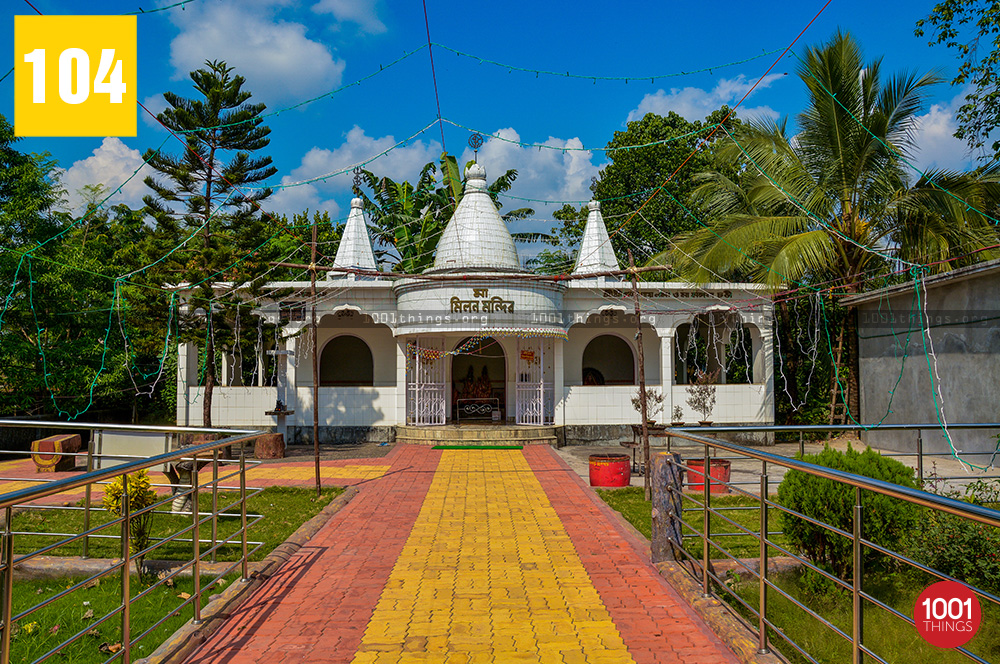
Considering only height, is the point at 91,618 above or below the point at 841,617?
above

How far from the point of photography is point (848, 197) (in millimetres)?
15695

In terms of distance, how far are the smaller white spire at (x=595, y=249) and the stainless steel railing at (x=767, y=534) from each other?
1318cm

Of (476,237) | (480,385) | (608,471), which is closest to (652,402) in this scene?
(480,385)

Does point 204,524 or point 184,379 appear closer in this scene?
point 204,524

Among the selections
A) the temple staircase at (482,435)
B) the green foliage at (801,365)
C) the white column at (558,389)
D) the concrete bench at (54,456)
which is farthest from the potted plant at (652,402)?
the concrete bench at (54,456)

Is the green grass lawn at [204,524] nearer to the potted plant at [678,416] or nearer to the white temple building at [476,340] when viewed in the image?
the white temple building at [476,340]

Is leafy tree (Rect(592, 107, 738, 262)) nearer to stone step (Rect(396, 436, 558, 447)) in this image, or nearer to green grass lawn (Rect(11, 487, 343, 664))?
stone step (Rect(396, 436, 558, 447))

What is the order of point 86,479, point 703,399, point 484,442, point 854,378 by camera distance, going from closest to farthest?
point 86,479 → point 484,442 → point 854,378 → point 703,399

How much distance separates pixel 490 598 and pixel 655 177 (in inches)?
992

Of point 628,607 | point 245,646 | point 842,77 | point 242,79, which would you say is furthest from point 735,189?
point 245,646

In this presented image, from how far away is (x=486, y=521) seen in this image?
25.9 feet

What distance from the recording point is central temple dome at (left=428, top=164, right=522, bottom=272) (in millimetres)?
17656

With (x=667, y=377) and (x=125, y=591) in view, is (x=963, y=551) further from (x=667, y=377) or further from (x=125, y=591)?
(x=667, y=377)

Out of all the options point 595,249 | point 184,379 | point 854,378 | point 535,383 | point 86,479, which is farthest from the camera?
point 595,249
